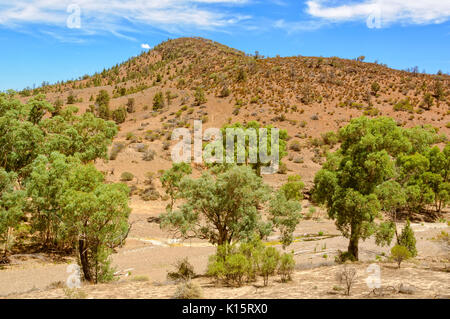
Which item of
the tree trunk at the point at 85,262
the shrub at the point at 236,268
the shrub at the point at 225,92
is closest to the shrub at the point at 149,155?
the shrub at the point at 225,92

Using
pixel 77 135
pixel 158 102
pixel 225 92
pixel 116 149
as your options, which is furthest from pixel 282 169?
pixel 158 102

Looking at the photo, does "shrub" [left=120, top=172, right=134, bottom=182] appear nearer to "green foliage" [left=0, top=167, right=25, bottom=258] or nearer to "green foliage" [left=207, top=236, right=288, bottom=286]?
"green foliage" [left=0, top=167, right=25, bottom=258]

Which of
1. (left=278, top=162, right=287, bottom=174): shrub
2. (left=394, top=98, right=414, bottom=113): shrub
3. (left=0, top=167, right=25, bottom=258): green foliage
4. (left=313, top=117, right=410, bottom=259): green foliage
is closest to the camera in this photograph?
(left=313, top=117, right=410, bottom=259): green foliage

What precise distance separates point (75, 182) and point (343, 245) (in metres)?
16.0

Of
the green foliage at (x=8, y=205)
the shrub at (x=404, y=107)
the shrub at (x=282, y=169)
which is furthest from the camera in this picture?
the shrub at (x=404, y=107)

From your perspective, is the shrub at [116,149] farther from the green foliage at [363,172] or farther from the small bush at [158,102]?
the green foliage at [363,172]

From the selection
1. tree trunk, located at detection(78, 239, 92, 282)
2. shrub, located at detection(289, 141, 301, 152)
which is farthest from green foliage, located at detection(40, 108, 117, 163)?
shrub, located at detection(289, 141, 301, 152)

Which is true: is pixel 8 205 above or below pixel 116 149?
below

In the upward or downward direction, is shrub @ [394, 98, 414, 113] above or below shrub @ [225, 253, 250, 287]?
above

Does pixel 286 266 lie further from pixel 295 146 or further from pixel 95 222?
pixel 295 146

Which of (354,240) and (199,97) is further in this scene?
(199,97)

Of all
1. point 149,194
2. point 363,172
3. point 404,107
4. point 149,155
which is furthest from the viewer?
point 404,107
